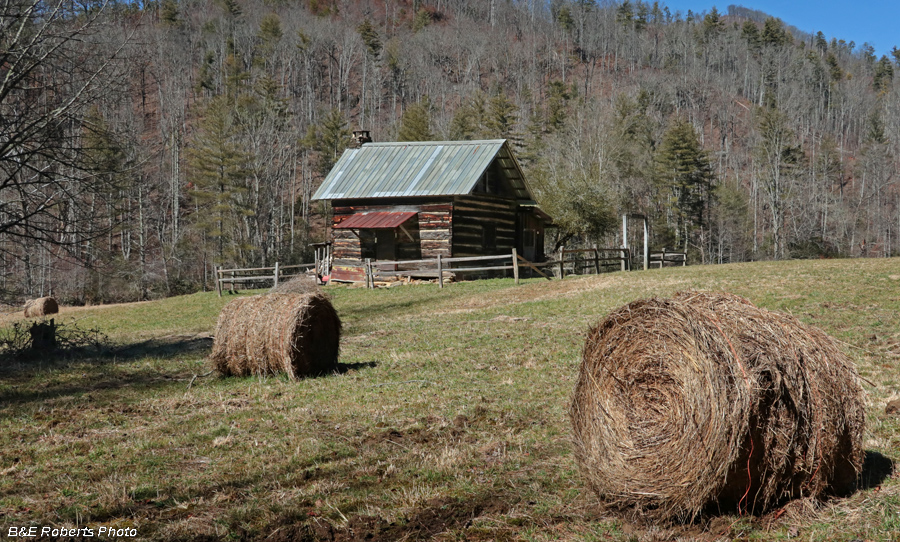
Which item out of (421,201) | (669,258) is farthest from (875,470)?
(669,258)

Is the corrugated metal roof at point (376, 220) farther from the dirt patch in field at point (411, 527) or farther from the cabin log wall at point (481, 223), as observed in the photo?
the dirt patch in field at point (411, 527)

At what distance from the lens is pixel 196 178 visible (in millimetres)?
45688

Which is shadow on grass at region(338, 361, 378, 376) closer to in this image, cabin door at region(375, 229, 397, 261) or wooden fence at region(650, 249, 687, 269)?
cabin door at region(375, 229, 397, 261)

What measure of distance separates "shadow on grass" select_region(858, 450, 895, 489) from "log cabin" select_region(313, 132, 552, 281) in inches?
910

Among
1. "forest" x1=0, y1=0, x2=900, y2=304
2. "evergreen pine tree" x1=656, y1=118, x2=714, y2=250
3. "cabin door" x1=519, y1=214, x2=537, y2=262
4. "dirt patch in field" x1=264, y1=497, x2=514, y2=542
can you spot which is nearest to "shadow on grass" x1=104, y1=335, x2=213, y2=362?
"forest" x1=0, y1=0, x2=900, y2=304

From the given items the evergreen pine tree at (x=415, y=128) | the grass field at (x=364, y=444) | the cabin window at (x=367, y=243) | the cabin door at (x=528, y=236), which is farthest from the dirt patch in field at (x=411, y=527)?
the evergreen pine tree at (x=415, y=128)

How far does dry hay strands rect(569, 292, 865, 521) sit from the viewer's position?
4305mm

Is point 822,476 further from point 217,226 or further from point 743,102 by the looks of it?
point 743,102

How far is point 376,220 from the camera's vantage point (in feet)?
94.6

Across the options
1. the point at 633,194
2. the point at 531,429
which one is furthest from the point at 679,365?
the point at 633,194

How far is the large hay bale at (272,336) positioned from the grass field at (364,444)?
314 millimetres

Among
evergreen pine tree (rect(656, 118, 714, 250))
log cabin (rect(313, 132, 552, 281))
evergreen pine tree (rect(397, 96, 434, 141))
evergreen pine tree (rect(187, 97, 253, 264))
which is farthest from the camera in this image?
evergreen pine tree (rect(656, 118, 714, 250))

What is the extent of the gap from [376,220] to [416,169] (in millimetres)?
3384

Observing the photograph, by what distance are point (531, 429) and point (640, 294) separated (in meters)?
10.6
